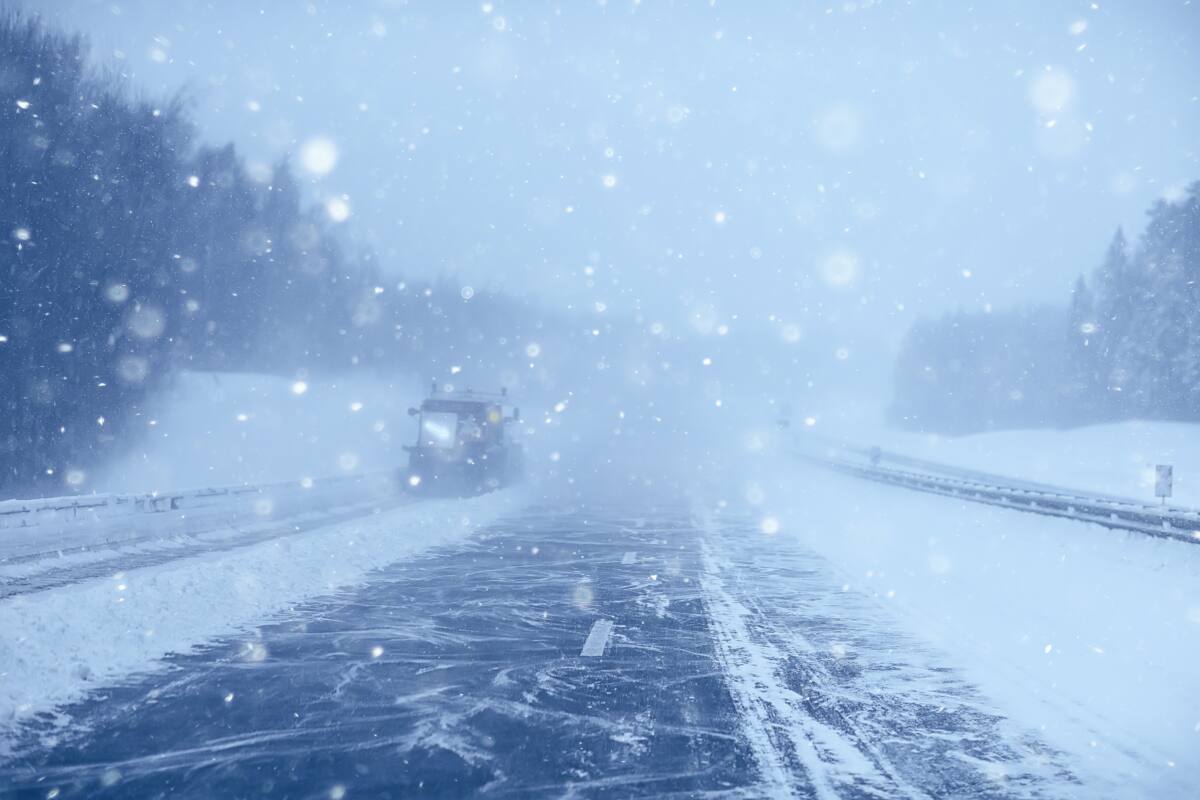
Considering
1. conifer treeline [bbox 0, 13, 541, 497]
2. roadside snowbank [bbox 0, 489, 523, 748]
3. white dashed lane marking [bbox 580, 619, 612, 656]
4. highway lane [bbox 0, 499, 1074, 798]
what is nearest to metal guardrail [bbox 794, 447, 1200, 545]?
highway lane [bbox 0, 499, 1074, 798]

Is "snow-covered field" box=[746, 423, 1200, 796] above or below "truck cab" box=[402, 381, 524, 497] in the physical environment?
below

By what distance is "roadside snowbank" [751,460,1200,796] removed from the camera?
620 cm

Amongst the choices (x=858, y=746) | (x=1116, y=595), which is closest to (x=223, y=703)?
(x=858, y=746)

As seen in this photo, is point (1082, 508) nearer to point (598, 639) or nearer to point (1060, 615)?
point (1060, 615)

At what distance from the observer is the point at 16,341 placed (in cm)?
2502

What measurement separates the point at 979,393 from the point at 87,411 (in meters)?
86.3

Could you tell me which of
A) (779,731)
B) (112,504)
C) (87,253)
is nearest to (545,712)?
(779,731)

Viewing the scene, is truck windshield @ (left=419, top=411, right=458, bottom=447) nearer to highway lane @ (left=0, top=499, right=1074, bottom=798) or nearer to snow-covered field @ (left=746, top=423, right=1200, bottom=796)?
snow-covered field @ (left=746, top=423, right=1200, bottom=796)

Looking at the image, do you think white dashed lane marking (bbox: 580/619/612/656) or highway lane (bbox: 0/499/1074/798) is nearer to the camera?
highway lane (bbox: 0/499/1074/798)

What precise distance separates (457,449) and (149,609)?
21147mm

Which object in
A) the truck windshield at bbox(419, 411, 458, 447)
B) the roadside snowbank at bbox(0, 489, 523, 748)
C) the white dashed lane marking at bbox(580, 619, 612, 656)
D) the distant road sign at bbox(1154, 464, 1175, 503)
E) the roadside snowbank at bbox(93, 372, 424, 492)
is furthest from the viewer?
the roadside snowbank at bbox(93, 372, 424, 492)

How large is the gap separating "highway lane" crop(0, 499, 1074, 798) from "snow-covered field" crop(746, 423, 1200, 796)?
1.48 ft

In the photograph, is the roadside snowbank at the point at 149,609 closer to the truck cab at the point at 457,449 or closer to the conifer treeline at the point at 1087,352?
the truck cab at the point at 457,449

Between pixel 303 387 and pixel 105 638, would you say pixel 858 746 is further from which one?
pixel 303 387
